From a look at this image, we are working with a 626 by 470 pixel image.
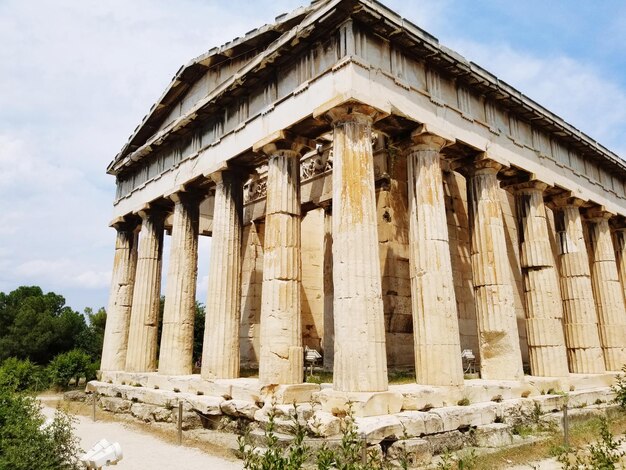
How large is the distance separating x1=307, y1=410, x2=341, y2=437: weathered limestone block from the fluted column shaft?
1.93 meters

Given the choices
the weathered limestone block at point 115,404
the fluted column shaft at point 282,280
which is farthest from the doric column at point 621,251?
the weathered limestone block at point 115,404

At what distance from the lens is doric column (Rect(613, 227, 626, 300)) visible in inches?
733

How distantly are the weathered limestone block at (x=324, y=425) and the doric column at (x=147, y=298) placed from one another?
8952mm

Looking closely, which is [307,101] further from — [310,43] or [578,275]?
[578,275]

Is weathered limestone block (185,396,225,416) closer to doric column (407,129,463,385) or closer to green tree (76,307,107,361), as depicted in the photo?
doric column (407,129,463,385)

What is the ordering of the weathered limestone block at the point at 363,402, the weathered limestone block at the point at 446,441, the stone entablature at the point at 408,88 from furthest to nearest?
1. the stone entablature at the point at 408,88
2. the weathered limestone block at the point at 446,441
3. the weathered limestone block at the point at 363,402

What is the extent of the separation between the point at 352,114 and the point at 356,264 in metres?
3.05

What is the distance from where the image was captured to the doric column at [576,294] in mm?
14477

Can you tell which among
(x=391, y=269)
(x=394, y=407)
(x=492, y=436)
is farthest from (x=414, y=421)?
(x=391, y=269)

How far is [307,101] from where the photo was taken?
1048cm

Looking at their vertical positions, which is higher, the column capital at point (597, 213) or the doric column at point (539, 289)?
the column capital at point (597, 213)

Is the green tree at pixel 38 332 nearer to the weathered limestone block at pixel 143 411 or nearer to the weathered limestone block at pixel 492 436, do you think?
the weathered limestone block at pixel 143 411

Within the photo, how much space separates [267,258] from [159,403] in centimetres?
498

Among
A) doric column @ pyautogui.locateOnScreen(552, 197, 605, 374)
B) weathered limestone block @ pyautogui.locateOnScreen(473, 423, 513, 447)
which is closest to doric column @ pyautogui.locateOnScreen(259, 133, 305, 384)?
weathered limestone block @ pyautogui.locateOnScreen(473, 423, 513, 447)
